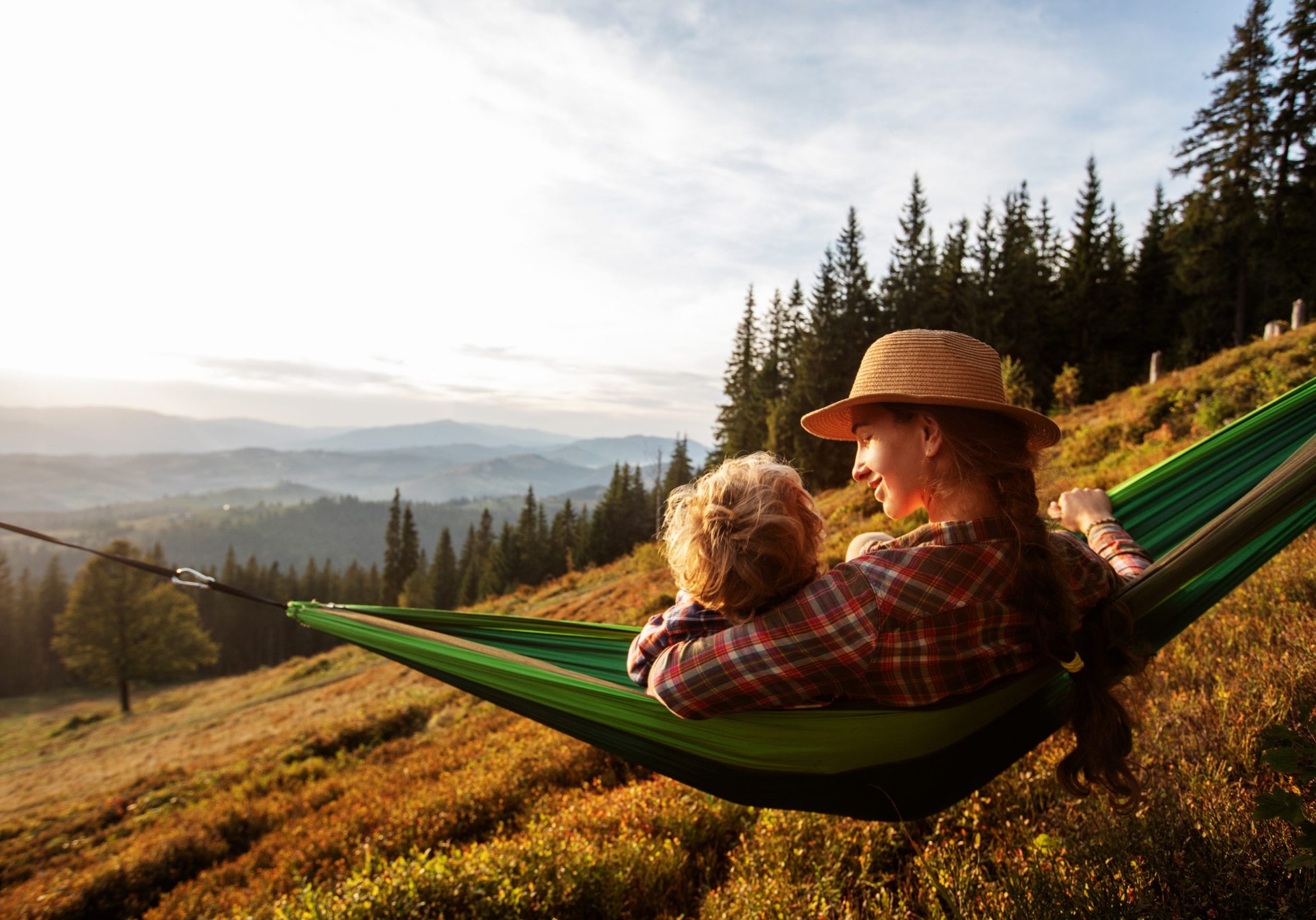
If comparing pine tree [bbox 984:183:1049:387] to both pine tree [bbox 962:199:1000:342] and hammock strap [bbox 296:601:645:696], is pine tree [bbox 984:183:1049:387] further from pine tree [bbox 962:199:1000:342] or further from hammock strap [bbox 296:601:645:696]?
hammock strap [bbox 296:601:645:696]

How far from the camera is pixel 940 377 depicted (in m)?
1.44

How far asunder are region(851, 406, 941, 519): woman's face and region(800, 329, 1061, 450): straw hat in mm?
60

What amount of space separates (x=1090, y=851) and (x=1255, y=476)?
1480 millimetres

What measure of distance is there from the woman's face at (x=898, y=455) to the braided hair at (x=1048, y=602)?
22 mm

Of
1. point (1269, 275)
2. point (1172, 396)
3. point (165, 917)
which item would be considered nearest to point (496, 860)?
point (165, 917)

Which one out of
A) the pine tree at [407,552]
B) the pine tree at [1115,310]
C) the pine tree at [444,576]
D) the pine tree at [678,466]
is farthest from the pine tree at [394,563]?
the pine tree at [1115,310]

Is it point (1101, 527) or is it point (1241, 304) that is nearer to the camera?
point (1101, 527)

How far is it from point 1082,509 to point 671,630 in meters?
1.53

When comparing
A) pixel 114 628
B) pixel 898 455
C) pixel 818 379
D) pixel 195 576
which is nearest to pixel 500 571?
pixel 114 628

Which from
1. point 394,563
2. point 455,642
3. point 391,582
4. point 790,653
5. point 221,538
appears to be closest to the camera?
point 790,653

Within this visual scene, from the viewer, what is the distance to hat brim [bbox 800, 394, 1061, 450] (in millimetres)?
1431

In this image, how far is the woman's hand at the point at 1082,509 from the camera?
2.13m

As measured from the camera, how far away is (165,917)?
15.6 ft

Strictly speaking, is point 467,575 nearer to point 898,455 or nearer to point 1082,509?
point 1082,509
